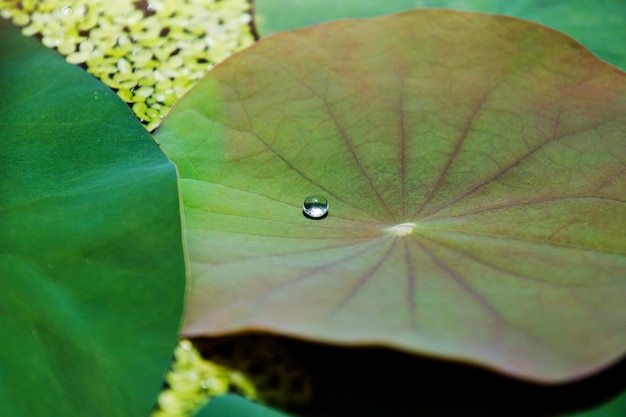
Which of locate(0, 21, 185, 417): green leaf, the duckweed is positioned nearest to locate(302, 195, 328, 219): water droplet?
locate(0, 21, 185, 417): green leaf

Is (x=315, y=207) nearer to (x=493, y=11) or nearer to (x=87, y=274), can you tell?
(x=87, y=274)

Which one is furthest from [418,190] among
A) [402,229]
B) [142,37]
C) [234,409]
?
[142,37]

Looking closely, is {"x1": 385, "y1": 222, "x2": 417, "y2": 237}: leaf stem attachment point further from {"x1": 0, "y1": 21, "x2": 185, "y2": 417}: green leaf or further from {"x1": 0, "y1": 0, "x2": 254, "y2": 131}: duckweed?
{"x1": 0, "y1": 0, "x2": 254, "y2": 131}: duckweed

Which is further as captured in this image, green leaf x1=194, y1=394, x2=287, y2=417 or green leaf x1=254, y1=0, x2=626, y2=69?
green leaf x1=254, y1=0, x2=626, y2=69

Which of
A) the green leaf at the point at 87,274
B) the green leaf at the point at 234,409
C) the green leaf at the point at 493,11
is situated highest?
the green leaf at the point at 493,11

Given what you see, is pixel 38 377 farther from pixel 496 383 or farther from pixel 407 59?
pixel 407 59

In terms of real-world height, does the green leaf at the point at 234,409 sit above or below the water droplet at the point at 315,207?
below

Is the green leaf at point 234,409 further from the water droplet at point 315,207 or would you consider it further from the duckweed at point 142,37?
the duckweed at point 142,37

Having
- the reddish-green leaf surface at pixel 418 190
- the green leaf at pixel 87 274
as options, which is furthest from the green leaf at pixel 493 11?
the green leaf at pixel 87 274
